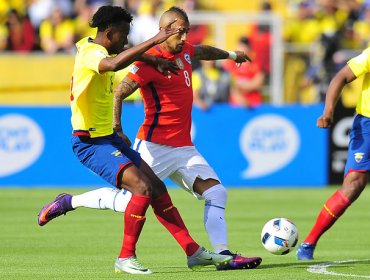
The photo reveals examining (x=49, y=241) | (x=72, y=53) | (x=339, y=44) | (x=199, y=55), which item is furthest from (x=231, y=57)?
(x=339, y=44)

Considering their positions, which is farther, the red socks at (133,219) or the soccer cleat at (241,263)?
the soccer cleat at (241,263)

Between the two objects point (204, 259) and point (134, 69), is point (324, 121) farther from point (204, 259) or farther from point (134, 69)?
point (134, 69)

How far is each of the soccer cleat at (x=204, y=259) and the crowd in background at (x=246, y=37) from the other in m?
10.6

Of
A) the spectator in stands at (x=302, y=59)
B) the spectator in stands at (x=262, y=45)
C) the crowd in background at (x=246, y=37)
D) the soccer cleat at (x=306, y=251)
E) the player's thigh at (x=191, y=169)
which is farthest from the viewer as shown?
the spectator in stands at (x=262, y=45)

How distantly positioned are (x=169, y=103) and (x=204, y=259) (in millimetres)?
1553

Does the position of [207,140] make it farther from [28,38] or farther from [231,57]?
[231,57]

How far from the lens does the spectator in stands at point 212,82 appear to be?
21.0 metres

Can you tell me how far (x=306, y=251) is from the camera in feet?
34.3

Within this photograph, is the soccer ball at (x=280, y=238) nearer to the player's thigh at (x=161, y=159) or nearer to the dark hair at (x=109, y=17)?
the player's thigh at (x=161, y=159)

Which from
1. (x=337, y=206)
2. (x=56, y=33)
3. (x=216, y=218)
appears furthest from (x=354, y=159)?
(x=56, y=33)

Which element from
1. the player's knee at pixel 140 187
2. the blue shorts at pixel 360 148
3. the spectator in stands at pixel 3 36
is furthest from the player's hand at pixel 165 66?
the spectator in stands at pixel 3 36

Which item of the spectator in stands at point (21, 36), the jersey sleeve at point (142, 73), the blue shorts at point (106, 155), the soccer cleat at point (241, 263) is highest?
the spectator in stands at point (21, 36)

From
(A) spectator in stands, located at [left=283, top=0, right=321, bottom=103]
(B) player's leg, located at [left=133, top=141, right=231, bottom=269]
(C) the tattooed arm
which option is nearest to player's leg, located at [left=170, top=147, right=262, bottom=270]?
(B) player's leg, located at [left=133, top=141, right=231, bottom=269]

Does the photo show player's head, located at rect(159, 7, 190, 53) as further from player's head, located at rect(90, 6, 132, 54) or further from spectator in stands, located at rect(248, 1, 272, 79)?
spectator in stands, located at rect(248, 1, 272, 79)
